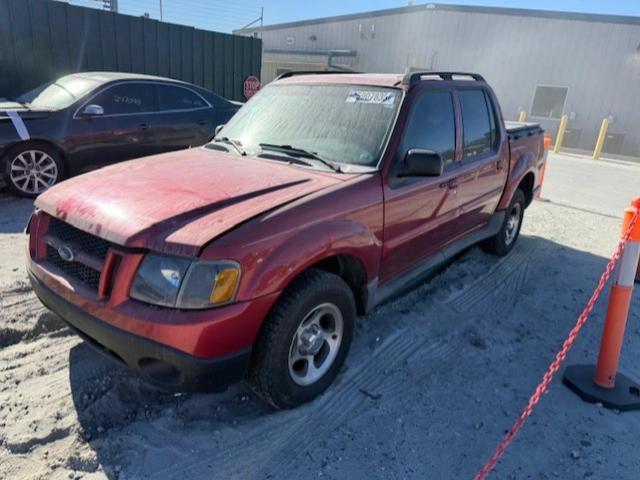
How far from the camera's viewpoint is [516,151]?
5.06 metres

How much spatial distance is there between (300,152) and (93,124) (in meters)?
4.41

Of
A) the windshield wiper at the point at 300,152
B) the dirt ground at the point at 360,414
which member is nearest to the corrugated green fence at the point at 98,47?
the dirt ground at the point at 360,414

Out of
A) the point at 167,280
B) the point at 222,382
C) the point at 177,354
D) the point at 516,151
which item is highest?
the point at 516,151

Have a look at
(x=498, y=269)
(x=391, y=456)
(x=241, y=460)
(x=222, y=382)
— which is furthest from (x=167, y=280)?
(x=498, y=269)

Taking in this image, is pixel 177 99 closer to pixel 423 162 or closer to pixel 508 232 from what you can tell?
pixel 508 232

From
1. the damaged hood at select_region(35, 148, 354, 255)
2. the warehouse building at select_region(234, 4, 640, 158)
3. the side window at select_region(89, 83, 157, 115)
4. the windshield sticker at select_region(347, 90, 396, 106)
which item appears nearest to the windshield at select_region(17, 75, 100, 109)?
the side window at select_region(89, 83, 157, 115)

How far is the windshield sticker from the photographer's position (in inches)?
131

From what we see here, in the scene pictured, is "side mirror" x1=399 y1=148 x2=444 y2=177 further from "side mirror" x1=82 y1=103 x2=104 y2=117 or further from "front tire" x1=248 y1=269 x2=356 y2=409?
"side mirror" x1=82 y1=103 x2=104 y2=117

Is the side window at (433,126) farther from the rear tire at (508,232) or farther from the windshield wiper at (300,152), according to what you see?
the rear tire at (508,232)

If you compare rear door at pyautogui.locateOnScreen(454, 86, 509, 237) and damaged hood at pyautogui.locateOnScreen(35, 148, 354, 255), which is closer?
damaged hood at pyautogui.locateOnScreen(35, 148, 354, 255)

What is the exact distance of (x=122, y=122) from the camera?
6707 millimetres

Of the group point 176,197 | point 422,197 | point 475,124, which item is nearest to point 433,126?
point 422,197

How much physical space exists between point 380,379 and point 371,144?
1.52 metres

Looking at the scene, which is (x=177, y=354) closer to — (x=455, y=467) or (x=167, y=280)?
(x=167, y=280)
